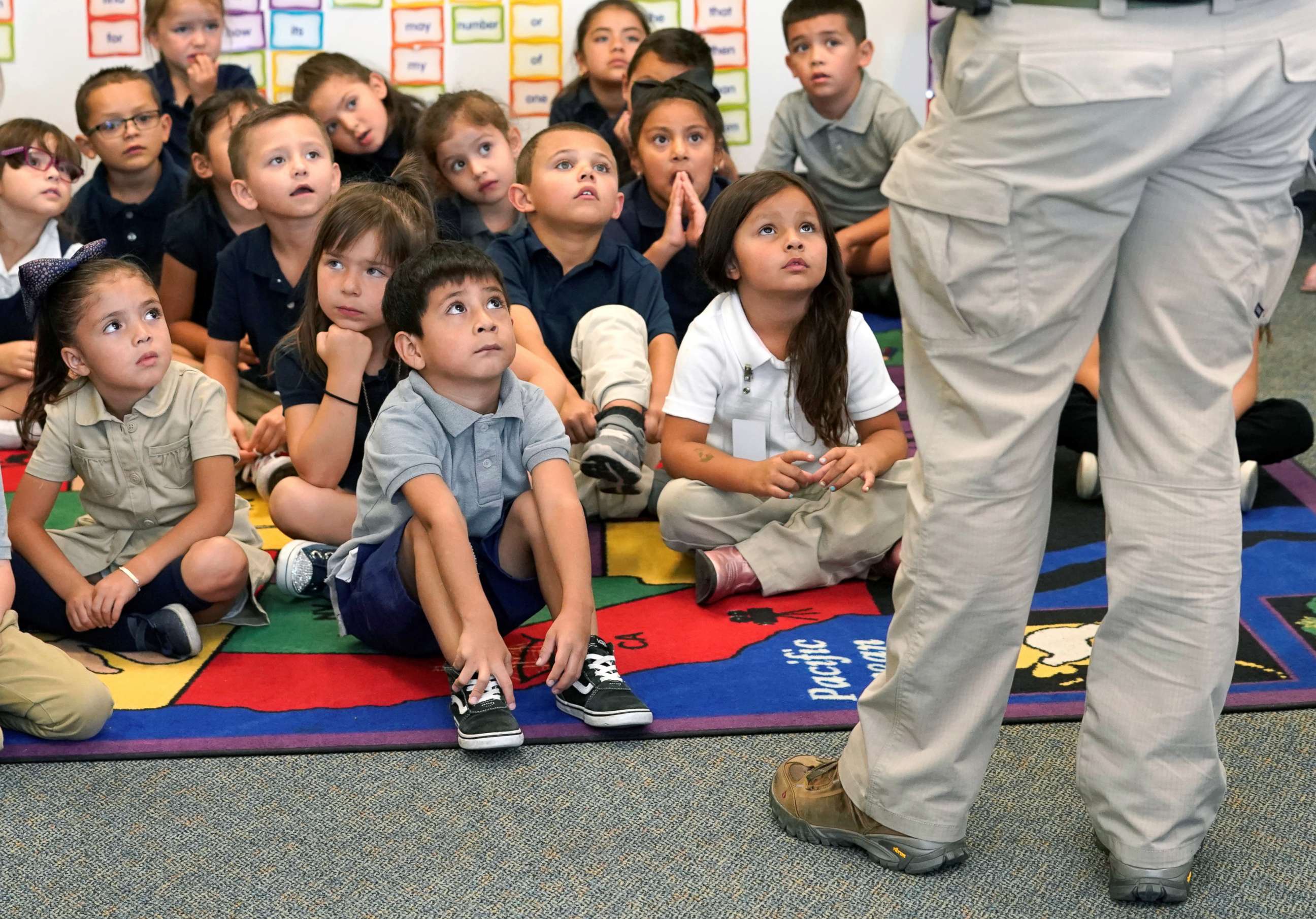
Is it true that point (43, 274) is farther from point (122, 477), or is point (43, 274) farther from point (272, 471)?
point (272, 471)

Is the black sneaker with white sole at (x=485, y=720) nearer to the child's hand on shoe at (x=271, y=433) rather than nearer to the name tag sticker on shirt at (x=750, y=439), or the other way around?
the name tag sticker on shirt at (x=750, y=439)

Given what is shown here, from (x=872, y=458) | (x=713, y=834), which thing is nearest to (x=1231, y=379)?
(x=713, y=834)

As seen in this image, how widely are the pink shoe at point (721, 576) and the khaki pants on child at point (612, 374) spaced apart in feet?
0.92

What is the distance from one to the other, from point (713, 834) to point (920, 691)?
0.83 ft

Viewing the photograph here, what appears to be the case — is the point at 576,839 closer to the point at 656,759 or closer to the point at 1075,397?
the point at 656,759

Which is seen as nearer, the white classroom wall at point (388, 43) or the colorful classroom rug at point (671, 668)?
the colorful classroom rug at point (671, 668)

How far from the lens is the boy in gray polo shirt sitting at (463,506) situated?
56.0 inches

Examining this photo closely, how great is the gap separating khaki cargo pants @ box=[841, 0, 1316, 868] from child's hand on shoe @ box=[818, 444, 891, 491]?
1.90 ft

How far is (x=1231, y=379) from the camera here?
100cm

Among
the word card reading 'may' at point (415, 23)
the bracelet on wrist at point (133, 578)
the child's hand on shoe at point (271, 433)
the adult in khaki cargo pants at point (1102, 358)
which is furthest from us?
the word card reading 'may' at point (415, 23)

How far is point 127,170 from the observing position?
9.48 ft

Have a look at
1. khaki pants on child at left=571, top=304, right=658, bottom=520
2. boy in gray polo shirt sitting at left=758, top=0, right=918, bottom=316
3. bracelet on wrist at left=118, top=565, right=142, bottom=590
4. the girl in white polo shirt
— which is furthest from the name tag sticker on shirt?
boy in gray polo shirt sitting at left=758, top=0, right=918, bottom=316

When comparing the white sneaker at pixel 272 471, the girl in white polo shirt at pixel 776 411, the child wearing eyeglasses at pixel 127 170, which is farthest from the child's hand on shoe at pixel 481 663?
the child wearing eyeglasses at pixel 127 170

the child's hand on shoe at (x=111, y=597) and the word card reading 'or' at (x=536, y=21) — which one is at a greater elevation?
the word card reading 'or' at (x=536, y=21)
